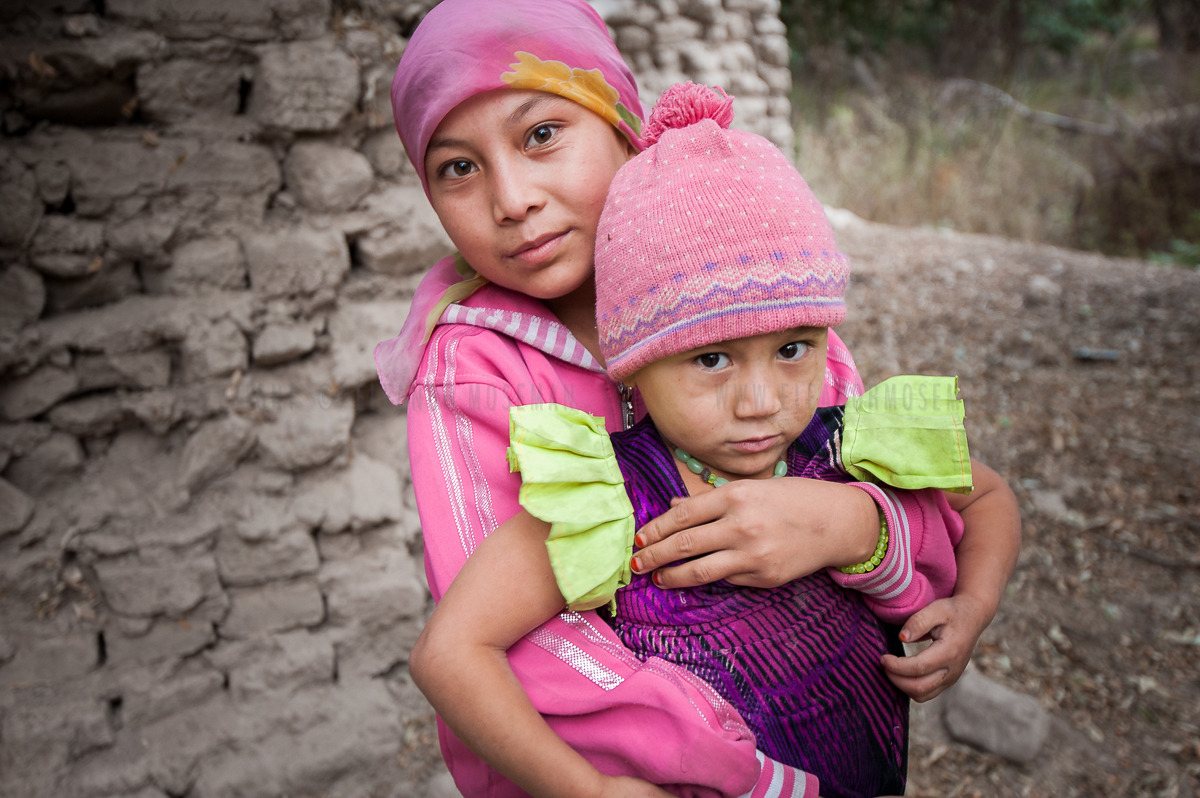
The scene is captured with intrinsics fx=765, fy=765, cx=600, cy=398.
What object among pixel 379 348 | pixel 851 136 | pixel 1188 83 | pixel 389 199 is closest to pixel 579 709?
pixel 379 348

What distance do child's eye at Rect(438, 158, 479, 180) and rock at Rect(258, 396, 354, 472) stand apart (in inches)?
51.8

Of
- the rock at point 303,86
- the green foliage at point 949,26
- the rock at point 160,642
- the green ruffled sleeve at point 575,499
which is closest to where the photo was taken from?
the green ruffled sleeve at point 575,499

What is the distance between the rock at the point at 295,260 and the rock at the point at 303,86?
0.31 meters

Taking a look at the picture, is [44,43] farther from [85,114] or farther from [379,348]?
[379,348]

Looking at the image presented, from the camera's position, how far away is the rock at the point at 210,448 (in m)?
2.23

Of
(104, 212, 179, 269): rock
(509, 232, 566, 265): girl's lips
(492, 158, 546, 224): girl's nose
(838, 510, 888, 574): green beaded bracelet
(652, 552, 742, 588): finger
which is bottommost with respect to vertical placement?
(104, 212, 179, 269): rock

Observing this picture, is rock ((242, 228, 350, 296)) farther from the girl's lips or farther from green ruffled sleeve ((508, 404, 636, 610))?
green ruffled sleeve ((508, 404, 636, 610))

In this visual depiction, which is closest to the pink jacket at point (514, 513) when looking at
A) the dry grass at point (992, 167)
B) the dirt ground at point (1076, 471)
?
the dirt ground at point (1076, 471)

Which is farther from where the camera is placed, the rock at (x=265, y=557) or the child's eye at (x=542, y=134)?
the rock at (x=265, y=557)

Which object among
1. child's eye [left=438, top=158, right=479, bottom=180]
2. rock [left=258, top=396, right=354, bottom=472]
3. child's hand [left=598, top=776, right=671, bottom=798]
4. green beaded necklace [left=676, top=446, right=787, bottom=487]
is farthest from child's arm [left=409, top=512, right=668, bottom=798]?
rock [left=258, top=396, right=354, bottom=472]

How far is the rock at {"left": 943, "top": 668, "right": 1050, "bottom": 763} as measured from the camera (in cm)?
253

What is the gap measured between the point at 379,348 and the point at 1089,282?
205 inches

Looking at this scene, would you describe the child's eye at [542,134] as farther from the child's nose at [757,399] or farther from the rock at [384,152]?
the rock at [384,152]

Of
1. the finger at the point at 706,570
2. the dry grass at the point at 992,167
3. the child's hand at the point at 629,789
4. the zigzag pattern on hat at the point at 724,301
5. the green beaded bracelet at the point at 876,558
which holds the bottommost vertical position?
the dry grass at the point at 992,167
